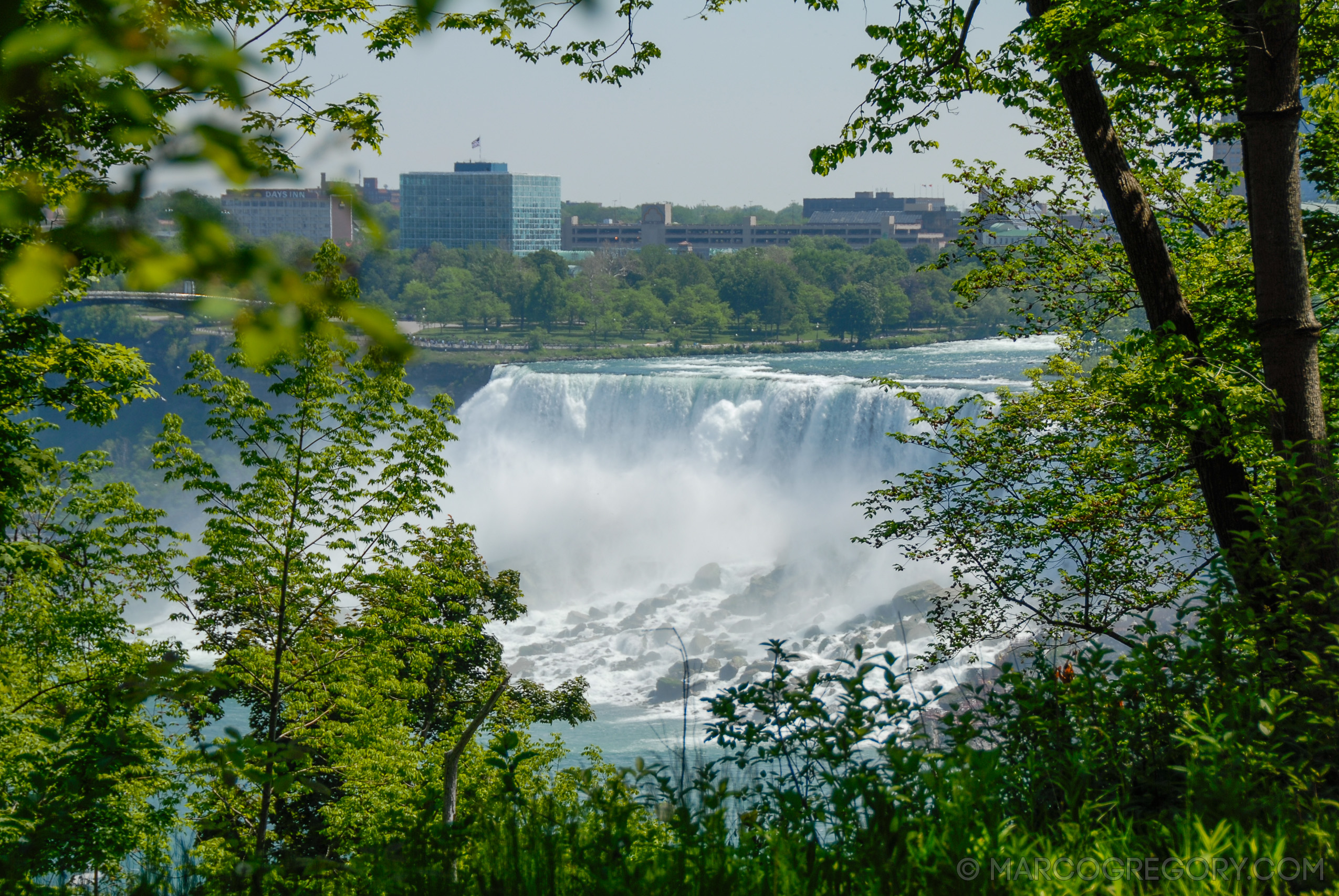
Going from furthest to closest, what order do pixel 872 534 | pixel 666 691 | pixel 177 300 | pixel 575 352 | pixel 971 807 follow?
pixel 575 352 < pixel 666 691 < pixel 872 534 < pixel 971 807 < pixel 177 300

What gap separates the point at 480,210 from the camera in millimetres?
110188

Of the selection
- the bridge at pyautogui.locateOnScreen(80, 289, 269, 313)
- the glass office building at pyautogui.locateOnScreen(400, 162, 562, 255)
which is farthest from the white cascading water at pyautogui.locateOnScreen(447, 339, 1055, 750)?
the glass office building at pyautogui.locateOnScreen(400, 162, 562, 255)

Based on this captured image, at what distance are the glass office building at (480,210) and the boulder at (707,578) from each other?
7727 cm

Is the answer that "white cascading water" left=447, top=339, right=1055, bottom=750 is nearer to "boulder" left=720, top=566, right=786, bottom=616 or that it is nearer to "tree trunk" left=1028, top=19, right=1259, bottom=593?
"boulder" left=720, top=566, right=786, bottom=616

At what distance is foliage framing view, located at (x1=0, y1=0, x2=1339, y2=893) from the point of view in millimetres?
2201

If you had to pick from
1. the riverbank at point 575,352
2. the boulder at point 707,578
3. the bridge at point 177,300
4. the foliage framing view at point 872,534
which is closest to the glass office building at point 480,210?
the riverbank at point 575,352

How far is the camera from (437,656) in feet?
45.6

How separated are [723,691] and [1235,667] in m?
1.45

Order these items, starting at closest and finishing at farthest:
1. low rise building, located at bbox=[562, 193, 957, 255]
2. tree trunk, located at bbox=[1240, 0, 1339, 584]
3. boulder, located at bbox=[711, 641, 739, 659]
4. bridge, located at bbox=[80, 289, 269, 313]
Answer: bridge, located at bbox=[80, 289, 269, 313] → tree trunk, located at bbox=[1240, 0, 1339, 584] → boulder, located at bbox=[711, 641, 739, 659] → low rise building, located at bbox=[562, 193, 957, 255]

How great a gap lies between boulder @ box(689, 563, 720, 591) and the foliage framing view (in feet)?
56.5

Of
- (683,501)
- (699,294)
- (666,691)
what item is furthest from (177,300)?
(699,294)

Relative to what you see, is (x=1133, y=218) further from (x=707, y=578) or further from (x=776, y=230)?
(x=776, y=230)

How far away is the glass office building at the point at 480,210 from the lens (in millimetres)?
107188

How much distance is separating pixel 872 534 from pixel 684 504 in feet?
86.9
